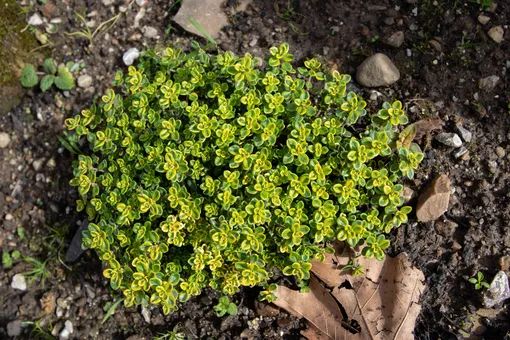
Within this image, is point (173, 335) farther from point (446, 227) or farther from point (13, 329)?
point (446, 227)

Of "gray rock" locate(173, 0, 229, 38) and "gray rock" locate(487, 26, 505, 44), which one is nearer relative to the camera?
"gray rock" locate(487, 26, 505, 44)

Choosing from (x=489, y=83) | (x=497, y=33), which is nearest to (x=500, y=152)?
(x=489, y=83)

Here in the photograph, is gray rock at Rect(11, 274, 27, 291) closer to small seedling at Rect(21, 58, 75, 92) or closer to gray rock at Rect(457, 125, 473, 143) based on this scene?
small seedling at Rect(21, 58, 75, 92)

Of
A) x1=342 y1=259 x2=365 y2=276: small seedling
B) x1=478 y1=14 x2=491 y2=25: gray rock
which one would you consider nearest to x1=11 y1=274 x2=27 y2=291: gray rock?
x1=342 y1=259 x2=365 y2=276: small seedling

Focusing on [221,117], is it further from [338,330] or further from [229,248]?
[338,330]

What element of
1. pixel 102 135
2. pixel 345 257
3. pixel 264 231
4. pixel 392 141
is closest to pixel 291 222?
pixel 264 231
